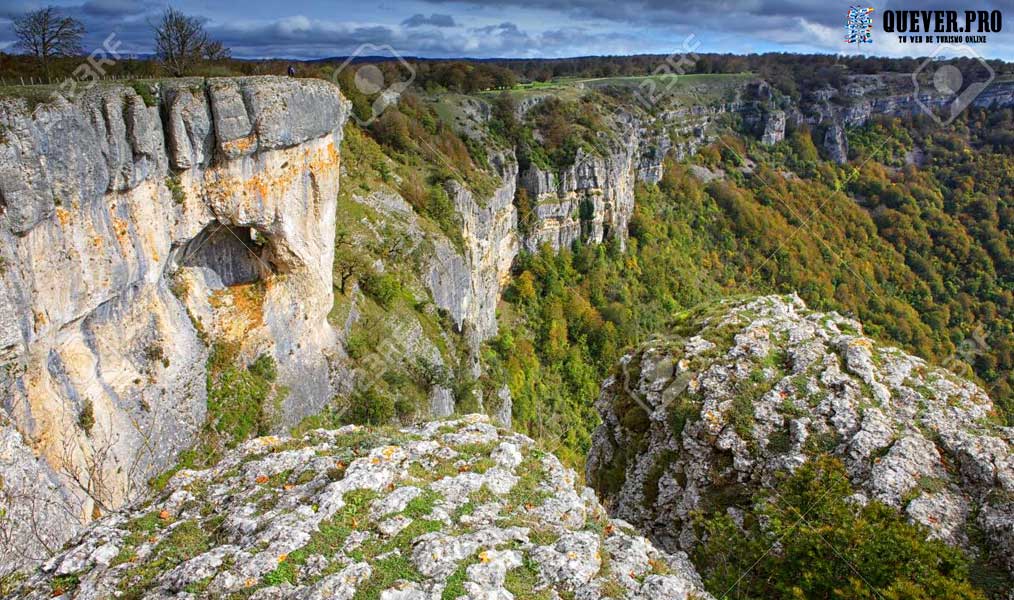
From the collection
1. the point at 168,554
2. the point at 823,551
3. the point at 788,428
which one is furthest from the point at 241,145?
the point at 823,551

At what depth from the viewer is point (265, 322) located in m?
25.7

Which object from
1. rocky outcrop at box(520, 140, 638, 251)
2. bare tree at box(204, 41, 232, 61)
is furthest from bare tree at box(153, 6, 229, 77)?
rocky outcrop at box(520, 140, 638, 251)

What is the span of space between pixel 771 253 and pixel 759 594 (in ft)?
236

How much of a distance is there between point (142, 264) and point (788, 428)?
62.5 ft

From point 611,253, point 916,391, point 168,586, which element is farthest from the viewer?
point 611,253

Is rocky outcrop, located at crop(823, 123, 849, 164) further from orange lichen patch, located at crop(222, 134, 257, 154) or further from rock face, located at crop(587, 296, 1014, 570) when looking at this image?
orange lichen patch, located at crop(222, 134, 257, 154)

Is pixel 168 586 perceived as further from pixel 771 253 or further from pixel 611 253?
pixel 771 253

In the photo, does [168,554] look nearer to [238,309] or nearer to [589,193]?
[238,309]

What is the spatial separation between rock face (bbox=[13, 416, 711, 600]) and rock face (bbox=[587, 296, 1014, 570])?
4001 millimetres

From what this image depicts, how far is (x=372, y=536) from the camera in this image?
963cm

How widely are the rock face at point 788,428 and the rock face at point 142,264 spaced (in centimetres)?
1377

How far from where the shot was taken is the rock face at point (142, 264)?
15039 millimetres

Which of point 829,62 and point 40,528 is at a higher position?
point 829,62

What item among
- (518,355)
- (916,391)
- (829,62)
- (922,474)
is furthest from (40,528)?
(829,62)
